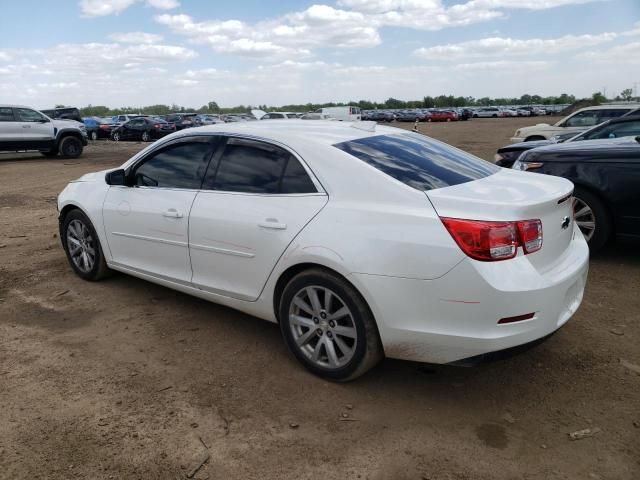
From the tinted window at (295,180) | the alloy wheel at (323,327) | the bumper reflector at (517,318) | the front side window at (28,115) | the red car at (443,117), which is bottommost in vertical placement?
the alloy wheel at (323,327)

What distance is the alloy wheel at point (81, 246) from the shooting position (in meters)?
5.09

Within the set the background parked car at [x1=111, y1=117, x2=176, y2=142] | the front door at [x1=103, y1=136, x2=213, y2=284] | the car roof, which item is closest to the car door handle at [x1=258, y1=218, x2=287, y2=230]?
the car roof

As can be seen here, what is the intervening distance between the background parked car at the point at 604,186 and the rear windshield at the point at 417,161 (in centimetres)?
208

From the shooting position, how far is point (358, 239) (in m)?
3.03

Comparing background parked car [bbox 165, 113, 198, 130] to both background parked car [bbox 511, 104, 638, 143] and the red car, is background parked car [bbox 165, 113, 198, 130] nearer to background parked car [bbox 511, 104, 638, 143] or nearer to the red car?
background parked car [bbox 511, 104, 638, 143]

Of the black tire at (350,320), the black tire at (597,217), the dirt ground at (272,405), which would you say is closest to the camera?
the dirt ground at (272,405)

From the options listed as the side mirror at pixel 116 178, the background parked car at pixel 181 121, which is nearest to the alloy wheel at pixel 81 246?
the side mirror at pixel 116 178

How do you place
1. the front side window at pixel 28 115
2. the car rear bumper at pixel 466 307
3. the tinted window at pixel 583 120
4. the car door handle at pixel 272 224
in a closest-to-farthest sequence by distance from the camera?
the car rear bumper at pixel 466 307
the car door handle at pixel 272 224
the tinted window at pixel 583 120
the front side window at pixel 28 115

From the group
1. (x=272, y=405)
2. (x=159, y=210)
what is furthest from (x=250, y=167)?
(x=272, y=405)

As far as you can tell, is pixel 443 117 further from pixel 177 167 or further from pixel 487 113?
pixel 177 167

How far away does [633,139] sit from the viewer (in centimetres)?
595

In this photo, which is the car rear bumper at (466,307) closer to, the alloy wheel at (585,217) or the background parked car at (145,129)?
the alloy wheel at (585,217)

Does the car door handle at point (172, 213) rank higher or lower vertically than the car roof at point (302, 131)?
lower

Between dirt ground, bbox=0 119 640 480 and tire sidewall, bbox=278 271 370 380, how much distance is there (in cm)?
10
